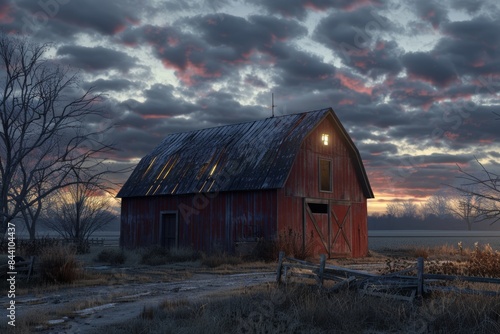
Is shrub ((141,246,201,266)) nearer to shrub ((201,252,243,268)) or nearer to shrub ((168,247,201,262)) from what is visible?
shrub ((168,247,201,262))

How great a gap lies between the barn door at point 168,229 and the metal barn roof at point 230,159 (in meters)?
1.28

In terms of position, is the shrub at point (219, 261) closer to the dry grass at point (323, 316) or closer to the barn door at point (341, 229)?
the barn door at point (341, 229)

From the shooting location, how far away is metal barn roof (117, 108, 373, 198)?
976 inches

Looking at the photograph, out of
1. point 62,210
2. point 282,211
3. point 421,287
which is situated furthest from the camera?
point 62,210

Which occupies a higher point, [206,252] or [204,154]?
[204,154]

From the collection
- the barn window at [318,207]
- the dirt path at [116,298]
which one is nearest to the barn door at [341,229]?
the barn window at [318,207]

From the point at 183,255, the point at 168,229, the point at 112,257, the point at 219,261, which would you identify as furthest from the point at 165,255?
the point at 219,261

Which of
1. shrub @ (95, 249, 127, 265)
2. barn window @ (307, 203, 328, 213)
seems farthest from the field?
barn window @ (307, 203, 328, 213)

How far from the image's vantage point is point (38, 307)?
11.6 meters

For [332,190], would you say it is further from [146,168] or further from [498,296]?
[498,296]

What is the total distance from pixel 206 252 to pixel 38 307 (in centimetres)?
1411

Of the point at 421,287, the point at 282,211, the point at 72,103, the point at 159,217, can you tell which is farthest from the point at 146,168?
the point at 421,287

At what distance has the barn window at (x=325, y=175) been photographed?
88.8ft

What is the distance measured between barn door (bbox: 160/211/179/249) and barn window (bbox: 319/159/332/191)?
781cm
